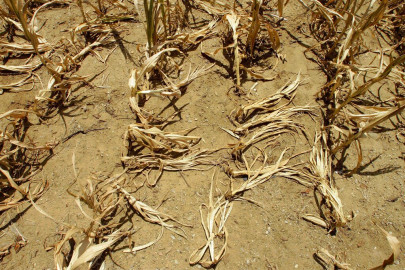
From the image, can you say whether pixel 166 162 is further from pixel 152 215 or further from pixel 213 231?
pixel 213 231

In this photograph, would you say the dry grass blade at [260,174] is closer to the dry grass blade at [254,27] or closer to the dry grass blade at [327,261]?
the dry grass blade at [327,261]

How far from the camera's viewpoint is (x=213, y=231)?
1.32 m

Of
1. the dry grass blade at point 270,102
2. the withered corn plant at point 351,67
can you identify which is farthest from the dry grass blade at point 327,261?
Result: the dry grass blade at point 270,102

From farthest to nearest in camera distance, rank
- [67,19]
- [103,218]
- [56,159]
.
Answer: [67,19]
[56,159]
[103,218]

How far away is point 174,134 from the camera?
1.47m

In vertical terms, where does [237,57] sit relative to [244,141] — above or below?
above

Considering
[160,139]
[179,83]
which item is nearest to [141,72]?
[179,83]

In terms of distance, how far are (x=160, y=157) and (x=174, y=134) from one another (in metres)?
0.14

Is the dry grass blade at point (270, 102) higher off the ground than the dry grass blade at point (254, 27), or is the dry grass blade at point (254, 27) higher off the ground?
the dry grass blade at point (254, 27)

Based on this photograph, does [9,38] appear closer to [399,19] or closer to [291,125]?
[291,125]

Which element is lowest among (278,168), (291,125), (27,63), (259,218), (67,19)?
(259,218)

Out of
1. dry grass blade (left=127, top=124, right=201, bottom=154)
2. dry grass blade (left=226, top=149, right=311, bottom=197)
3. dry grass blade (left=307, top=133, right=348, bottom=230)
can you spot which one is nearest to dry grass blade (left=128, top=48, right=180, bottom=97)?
dry grass blade (left=127, top=124, right=201, bottom=154)

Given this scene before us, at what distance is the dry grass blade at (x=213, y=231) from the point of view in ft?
4.10

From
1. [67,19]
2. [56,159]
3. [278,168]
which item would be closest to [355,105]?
[278,168]
